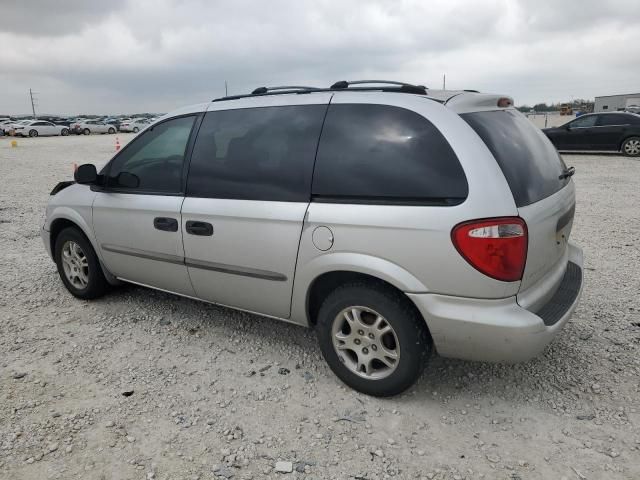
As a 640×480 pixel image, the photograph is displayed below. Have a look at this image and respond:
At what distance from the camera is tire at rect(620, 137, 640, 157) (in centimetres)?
1436

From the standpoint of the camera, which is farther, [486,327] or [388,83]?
[388,83]

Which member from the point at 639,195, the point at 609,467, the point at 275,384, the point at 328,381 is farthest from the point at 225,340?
the point at 639,195

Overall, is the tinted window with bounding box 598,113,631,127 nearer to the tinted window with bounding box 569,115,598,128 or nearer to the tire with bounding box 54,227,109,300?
the tinted window with bounding box 569,115,598,128

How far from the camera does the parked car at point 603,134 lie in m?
14.4

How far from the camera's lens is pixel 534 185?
2.70m

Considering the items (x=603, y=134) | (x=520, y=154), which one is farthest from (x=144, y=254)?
(x=603, y=134)

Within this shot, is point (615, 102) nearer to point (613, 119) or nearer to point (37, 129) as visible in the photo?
point (613, 119)

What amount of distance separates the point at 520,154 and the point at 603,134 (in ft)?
47.6

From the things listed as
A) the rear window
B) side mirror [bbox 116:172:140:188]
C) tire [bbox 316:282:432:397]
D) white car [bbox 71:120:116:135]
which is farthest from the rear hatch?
white car [bbox 71:120:116:135]

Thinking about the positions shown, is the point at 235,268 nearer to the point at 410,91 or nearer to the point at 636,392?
the point at 410,91

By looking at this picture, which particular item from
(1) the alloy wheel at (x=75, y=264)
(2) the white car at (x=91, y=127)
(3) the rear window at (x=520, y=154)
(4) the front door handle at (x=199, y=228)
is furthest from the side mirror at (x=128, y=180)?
(2) the white car at (x=91, y=127)

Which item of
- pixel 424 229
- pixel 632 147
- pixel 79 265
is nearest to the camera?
pixel 424 229

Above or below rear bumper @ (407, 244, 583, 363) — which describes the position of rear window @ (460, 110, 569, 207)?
above

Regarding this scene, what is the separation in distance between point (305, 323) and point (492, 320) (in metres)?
1.20
